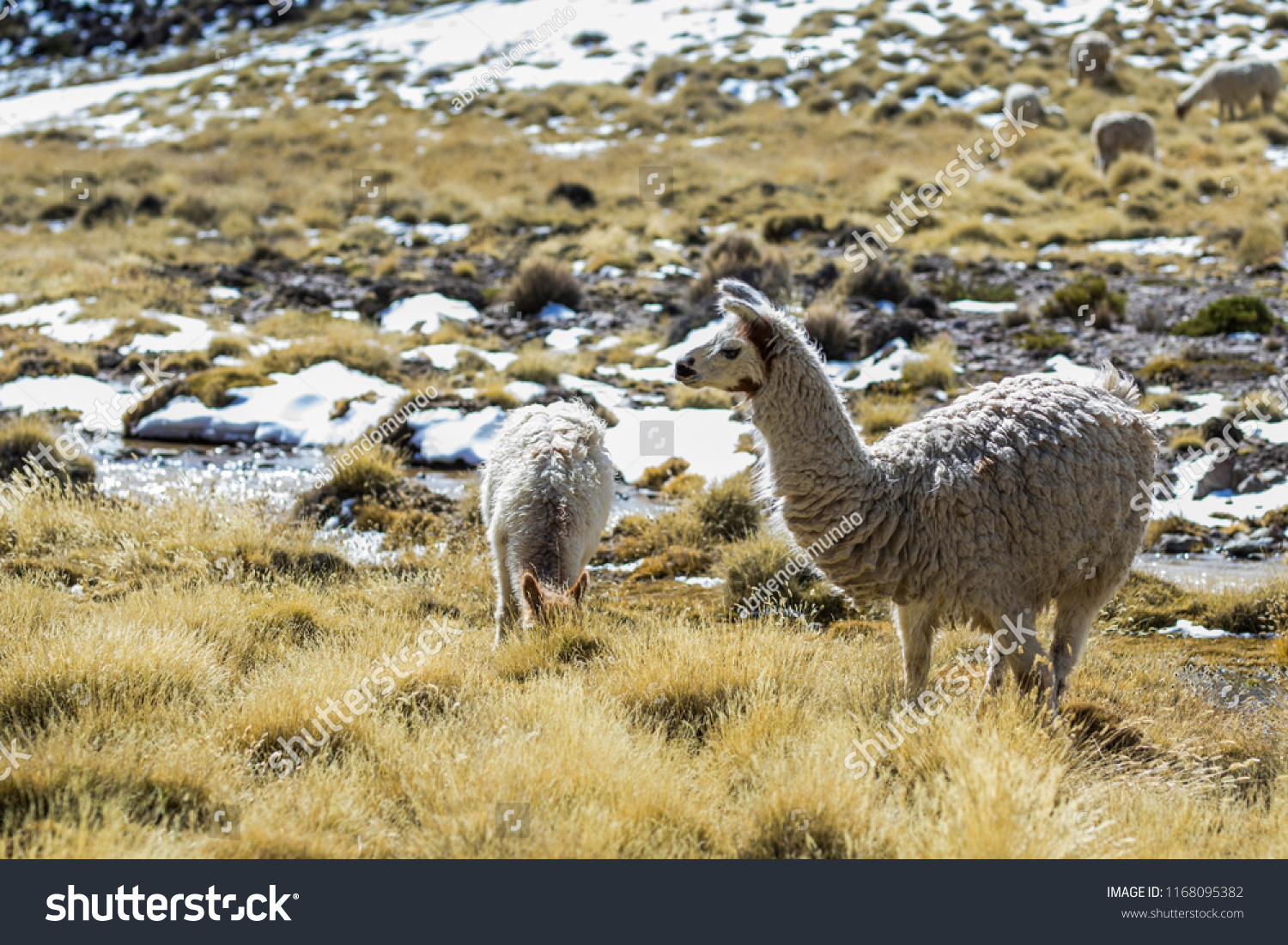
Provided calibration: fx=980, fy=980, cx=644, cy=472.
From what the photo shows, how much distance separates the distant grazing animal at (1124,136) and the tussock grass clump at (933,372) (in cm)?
1473

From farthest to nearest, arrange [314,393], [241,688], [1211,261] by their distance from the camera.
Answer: [1211,261]
[314,393]
[241,688]

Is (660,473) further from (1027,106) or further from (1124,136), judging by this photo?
(1027,106)

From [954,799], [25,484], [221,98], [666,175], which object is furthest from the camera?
[221,98]

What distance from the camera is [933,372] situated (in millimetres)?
11562

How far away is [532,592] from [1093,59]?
32.8m

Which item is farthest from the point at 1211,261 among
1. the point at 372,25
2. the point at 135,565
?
the point at 372,25

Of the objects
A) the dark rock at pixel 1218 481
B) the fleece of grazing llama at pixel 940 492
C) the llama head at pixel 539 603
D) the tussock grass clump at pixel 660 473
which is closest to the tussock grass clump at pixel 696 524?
the tussock grass clump at pixel 660 473

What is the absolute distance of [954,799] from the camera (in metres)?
3.36

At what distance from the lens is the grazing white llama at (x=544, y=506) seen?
5.34m

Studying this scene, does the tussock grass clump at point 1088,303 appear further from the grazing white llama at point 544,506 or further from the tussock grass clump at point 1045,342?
the grazing white llama at point 544,506

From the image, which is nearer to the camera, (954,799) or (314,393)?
(954,799)

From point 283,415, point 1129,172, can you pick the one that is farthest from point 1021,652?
point 1129,172

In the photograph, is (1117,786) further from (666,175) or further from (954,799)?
(666,175)
